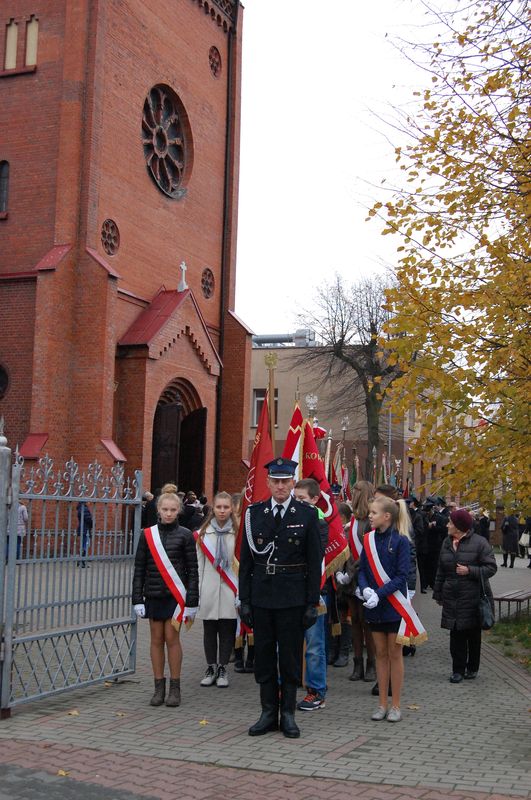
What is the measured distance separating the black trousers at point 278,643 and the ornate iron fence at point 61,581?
1802 mm

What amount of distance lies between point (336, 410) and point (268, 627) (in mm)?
38024

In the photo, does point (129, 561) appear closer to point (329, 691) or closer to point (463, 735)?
point (329, 691)

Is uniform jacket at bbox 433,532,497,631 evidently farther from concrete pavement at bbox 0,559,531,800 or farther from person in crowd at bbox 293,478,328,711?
person in crowd at bbox 293,478,328,711

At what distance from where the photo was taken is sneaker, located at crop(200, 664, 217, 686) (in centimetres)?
846

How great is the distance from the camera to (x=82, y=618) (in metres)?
7.90

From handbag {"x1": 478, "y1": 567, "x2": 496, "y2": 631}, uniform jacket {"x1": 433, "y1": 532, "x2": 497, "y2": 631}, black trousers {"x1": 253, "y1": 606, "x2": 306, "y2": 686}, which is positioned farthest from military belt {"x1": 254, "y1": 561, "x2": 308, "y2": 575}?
handbag {"x1": 478, "y1": 567, "x2": 496, "y2": 631}

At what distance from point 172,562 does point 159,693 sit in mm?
1101

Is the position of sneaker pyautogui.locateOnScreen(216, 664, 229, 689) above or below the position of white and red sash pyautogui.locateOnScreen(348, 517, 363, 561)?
below

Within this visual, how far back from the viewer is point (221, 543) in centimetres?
870

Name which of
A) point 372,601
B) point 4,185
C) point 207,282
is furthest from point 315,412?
point 372,601

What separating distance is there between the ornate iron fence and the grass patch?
4.70 metres

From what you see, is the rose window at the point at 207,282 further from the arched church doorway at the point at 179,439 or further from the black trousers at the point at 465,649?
the black trousers at the point at 465,649

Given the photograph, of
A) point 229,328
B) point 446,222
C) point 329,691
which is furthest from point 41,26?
point 329,691

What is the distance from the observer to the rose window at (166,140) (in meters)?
25.7
